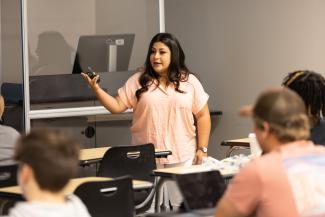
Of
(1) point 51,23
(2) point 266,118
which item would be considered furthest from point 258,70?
(2) point 266,118

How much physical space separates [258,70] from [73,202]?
554cm

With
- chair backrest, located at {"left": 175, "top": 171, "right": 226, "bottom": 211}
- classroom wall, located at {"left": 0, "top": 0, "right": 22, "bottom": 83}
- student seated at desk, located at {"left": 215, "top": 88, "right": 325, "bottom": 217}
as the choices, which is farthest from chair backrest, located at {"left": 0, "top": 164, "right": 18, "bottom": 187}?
classroom wall, located at {"left": 0, "top": 0, "right": 22, "bottom": 83}

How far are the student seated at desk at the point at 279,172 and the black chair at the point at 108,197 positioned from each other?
1.28 meters

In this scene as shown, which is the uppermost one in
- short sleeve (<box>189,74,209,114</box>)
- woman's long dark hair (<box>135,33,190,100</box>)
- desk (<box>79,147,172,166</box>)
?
woman's long dark hair (<box>135,33,190,100</box>)

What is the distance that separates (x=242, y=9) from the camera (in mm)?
8141

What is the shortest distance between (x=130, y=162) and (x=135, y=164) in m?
0.04

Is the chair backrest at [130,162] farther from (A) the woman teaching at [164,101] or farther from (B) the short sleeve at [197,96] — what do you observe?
(B) the short sleeve at [197,96]

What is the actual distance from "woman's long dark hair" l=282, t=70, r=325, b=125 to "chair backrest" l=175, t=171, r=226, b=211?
0.76 metres

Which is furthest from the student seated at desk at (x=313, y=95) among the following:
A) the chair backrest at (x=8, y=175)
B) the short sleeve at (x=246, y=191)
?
the chair backrest at (x=8, y=175)

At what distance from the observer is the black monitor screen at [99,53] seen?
291 inches

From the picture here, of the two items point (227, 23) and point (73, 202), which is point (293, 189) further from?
point (227, 23)

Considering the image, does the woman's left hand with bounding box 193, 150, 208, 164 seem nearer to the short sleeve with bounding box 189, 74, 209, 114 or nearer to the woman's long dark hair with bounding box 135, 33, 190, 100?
the short sleeve with bounding box 189, 74, 209, 114

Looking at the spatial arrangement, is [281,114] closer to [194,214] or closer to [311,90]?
[194,214]

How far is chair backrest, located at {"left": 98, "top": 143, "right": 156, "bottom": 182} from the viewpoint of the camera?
16.7ft
